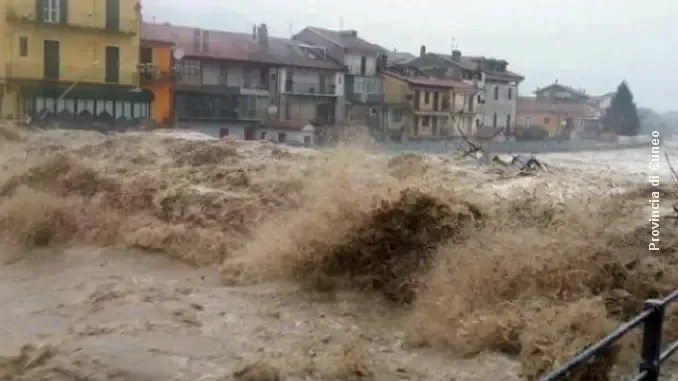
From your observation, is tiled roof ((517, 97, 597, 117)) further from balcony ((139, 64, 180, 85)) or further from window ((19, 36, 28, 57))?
window ((19, 36, 28, 57))

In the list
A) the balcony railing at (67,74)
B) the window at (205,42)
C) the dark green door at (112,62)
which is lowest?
the balcony railing at (67,74)

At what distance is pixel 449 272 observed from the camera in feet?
30.5

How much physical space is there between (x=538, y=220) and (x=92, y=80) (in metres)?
17.2

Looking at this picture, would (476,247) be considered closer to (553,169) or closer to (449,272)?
(449,272)

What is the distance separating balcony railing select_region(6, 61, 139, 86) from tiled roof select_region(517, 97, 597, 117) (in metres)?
11.1

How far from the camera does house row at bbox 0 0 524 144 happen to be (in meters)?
19.4

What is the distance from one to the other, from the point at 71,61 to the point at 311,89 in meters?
7.47

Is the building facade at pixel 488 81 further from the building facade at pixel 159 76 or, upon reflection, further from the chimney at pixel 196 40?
the building facade at pixel 159 76

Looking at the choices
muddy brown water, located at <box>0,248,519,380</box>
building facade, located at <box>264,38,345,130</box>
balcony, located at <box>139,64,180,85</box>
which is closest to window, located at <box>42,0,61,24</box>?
balcony, located at <box>139,64,180,85</box>

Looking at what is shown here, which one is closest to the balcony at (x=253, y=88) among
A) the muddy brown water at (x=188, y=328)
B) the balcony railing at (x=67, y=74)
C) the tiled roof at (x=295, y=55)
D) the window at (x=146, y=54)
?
the tiled roof at (x=295, y=55)

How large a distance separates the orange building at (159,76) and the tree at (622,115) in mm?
11479

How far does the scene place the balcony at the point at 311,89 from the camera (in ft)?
70.9

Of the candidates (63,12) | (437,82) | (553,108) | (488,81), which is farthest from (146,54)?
(553,108)

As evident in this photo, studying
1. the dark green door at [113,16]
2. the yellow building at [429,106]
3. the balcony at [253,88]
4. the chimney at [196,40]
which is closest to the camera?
the yellow building at [429,106]
